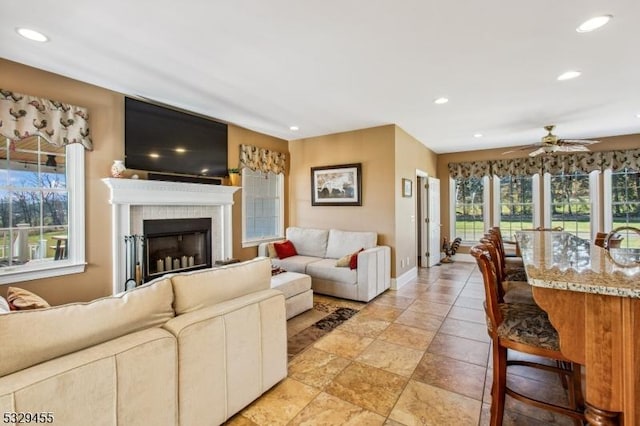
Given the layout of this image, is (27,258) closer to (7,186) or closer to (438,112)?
(7,186)

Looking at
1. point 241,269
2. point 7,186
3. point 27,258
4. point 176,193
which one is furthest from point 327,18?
point 27,258

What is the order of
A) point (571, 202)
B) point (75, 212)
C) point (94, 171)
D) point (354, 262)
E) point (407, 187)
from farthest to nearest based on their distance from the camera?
point (571, 202)
point (407, 187)
point (354, 262)
point (94, 171)
point (75, 212)

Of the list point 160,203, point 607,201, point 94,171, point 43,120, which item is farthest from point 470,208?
point 43,120

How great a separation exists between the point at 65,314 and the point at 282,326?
1267 mm

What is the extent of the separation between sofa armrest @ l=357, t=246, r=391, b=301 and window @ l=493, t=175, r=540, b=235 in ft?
12.7

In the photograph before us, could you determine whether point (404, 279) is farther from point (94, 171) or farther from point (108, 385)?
point (94, 171)

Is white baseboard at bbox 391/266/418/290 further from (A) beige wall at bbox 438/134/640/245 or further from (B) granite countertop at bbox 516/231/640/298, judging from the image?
(B) granite countertop at bbox 516/231/640/298

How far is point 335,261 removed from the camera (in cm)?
478

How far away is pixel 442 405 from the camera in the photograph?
6.58 ft

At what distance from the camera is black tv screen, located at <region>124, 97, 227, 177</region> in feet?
12.0

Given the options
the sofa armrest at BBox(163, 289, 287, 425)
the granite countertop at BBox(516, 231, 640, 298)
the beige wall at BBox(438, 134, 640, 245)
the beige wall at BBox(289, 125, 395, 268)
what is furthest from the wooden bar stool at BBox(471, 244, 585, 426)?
the beige wall at BBox(438, 134, 640, 245)

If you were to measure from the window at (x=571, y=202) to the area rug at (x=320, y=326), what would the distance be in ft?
17.1

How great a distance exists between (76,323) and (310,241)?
404 centimetres

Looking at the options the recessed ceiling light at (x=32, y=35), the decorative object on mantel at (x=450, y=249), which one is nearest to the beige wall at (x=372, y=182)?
the decorative object on mantel at (x=450, y=249)
